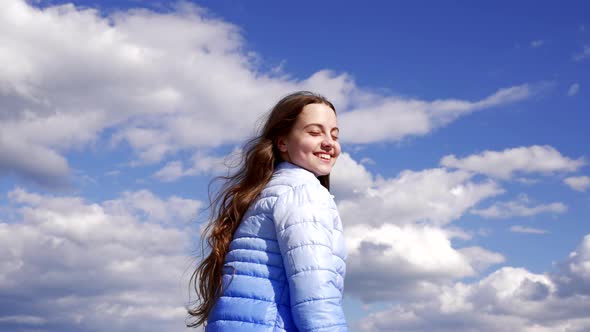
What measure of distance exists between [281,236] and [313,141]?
0.96 meters

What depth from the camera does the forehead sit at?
5.50 m

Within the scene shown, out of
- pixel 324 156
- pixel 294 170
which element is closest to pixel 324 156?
pixel 324 156

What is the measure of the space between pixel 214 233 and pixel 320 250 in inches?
43.0

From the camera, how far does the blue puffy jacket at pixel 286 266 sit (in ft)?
14.9

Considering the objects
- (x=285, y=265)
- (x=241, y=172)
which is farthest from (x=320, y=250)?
(x=241, y=172)

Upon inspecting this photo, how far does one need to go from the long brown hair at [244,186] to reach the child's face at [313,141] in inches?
2.9

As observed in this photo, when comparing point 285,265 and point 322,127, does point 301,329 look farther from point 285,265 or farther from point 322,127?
point 322,127

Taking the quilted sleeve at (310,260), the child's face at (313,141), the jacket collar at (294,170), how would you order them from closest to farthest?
the quilted sleeve at (310,260), the jacket collar at (294,170), the child's face at (313,141)

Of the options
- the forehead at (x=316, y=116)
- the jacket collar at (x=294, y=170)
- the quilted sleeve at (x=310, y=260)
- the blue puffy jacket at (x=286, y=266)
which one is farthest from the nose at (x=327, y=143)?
the quilted sleeve at (x=310, y=260)

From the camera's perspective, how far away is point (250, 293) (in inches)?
188

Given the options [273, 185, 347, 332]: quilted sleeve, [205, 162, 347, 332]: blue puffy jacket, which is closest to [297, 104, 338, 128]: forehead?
[205, 162, 347, 332]: blue puffy jacket

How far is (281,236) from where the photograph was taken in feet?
15.6

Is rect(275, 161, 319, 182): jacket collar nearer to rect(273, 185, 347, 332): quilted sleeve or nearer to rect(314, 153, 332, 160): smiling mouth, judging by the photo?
rect(314, 153, 332, 160): smiling mouth

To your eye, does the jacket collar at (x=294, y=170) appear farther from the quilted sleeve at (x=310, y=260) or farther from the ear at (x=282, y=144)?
A: the quilted sleeve at (x=310, y=260)
